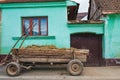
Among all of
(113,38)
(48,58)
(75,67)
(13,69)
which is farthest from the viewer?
(113,38)

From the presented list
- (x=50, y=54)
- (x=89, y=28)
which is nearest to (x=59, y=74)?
(x=50, y=54)

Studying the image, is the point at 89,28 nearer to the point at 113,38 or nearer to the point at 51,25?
the point at 113,38

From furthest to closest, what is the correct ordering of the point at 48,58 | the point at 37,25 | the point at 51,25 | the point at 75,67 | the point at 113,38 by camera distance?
the point at 37,25
the point at 51,25
the point at 113,38
the point at 48,58
the point at 75,67

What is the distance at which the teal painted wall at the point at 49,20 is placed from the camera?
48.9ft

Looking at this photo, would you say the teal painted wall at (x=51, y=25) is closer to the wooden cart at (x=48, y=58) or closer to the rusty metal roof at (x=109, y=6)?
the rusty metal roof at (x=109, y=6)

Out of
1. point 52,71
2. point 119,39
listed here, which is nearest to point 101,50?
point 119,39

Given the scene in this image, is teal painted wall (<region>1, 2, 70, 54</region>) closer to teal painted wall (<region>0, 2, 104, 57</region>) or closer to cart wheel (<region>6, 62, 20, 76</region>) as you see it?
teal painted wall (<region>0, 2, 104, 57</region>)

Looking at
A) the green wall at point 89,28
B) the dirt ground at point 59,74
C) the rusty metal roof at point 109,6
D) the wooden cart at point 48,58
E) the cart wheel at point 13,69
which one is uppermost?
the rusty metal roof at point 109,6

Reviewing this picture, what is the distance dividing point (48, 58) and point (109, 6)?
5183 millimetres

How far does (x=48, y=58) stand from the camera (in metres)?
12.4

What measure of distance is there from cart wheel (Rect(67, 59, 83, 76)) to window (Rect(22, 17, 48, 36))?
141 inches

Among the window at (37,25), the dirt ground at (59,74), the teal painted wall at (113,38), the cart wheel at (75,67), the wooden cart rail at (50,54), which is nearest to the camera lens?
the dirt ground at (59,74)

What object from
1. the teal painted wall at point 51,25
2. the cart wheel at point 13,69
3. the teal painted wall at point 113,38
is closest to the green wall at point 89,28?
the teal painted wall at point 51,25

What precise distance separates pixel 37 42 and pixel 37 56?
2624 millimetres
